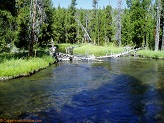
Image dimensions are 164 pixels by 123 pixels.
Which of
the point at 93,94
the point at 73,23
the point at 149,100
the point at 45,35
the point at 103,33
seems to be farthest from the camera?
the point at 73,23

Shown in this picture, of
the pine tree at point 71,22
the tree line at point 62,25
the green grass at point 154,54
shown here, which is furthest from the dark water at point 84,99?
the pine tree at point 71,22

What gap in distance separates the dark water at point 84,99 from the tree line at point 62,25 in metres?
10.7

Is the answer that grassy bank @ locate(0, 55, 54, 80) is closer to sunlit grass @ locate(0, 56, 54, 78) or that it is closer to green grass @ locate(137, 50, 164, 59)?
sunlit grass @ locate(0, 56, 54, 78)

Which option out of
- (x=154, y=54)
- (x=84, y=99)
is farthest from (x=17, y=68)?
(x=154, y=54)

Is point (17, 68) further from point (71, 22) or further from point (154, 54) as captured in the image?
point (71, 22)

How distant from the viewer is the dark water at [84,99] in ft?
40.4

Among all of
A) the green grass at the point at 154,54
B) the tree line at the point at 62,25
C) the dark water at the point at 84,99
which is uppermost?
the tree line at the point at 62,25

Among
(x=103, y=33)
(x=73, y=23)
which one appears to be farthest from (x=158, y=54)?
(x=73, y=23)

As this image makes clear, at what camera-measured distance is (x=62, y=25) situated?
92312 mm

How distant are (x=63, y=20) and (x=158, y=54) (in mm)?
56057

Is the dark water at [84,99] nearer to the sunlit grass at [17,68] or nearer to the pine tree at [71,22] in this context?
the sunlit grass at [17,68]

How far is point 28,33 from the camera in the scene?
133 ft

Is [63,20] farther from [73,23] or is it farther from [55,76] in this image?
[55,76]

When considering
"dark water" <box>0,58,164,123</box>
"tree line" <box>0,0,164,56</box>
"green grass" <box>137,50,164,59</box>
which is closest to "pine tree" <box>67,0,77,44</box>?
"tree line" <box>0,0,164,56</box>
